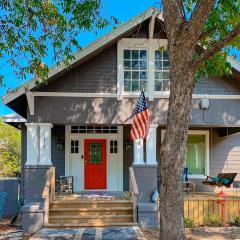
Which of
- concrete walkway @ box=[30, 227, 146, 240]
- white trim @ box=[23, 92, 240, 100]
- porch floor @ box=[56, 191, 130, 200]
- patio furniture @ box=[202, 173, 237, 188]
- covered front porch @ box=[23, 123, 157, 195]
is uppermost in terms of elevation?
white trim @ box=[23, 92, 240, 100]

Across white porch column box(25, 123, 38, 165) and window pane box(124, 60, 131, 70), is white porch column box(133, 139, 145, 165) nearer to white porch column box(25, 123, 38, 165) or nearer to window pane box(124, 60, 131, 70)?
Result: window pane box(124, 60, 131, 70)

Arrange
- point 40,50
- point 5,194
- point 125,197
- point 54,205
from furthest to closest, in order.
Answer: point 5,194
point 125,197
point 54,205
point 40,50

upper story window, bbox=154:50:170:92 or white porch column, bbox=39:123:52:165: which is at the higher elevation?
upper story window, bbox=154:50:170:92

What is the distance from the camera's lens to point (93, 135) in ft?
50.0

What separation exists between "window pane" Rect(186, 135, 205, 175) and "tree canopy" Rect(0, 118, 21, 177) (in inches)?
608

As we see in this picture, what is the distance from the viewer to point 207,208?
41.8 ft

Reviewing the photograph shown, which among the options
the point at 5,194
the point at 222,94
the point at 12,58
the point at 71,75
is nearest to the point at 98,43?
the point at 71,75

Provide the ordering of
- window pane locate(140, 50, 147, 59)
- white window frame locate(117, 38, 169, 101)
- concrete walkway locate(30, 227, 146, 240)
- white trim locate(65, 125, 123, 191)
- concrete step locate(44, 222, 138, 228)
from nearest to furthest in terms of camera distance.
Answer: concrete walkway locate(30, 227, 146, 240), concrete step locate(44, 222, 138, 228), white window frame locate(117, 38, 169, 101), window pane locate(140, 50, 147, 59), white trim locate(65, 125, 123, 191)

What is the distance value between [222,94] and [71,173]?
5939 mm

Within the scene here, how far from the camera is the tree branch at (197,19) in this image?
7027mm

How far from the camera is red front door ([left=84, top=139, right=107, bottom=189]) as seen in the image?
15117 millimetres

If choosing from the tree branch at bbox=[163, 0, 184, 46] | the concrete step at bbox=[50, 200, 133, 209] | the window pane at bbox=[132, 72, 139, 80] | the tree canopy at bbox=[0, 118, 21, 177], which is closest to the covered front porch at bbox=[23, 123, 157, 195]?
the window pane at bbox=[132, 72, 139, 80]

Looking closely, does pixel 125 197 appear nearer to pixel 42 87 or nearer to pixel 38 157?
pixel 38 157

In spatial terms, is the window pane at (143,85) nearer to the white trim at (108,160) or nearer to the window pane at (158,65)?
the window pane at (158,65)
